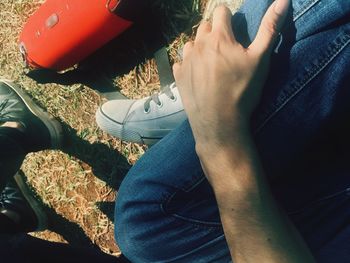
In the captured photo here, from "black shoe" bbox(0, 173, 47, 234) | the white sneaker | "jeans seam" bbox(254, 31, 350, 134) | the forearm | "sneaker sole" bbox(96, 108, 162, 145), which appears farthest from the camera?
"black shoe" bbox(0, 173, 47, 234)

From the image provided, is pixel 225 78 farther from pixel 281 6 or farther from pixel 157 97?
pixel 157 97

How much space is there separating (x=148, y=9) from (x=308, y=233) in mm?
1167

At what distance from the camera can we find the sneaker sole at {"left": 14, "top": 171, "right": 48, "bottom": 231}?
252 cm

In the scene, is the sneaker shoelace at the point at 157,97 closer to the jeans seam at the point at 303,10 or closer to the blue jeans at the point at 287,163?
the blue jeans at the point at 287,163

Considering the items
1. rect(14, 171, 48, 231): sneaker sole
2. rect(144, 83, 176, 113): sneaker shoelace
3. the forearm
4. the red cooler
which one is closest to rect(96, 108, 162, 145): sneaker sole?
rect(144, 83, 176, 113): sneaker shoelace

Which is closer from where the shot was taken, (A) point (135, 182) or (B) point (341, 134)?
(B) point (341, 134)

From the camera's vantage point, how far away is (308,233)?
1.34 meters

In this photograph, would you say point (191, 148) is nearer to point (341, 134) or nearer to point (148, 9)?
point (341, 134)

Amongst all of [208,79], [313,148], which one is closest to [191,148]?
[208,79]

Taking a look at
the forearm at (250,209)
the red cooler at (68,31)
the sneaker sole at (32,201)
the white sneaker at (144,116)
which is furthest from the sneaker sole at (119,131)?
the forearm at (250,209)

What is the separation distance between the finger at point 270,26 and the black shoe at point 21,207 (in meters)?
1.82

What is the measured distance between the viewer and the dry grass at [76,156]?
2266 mm

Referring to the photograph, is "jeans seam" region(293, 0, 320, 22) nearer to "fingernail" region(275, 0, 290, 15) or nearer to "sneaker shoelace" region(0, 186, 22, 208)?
"fingernail" region(275, 0, 290, 15)

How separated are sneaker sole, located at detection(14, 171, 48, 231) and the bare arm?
1597mm
